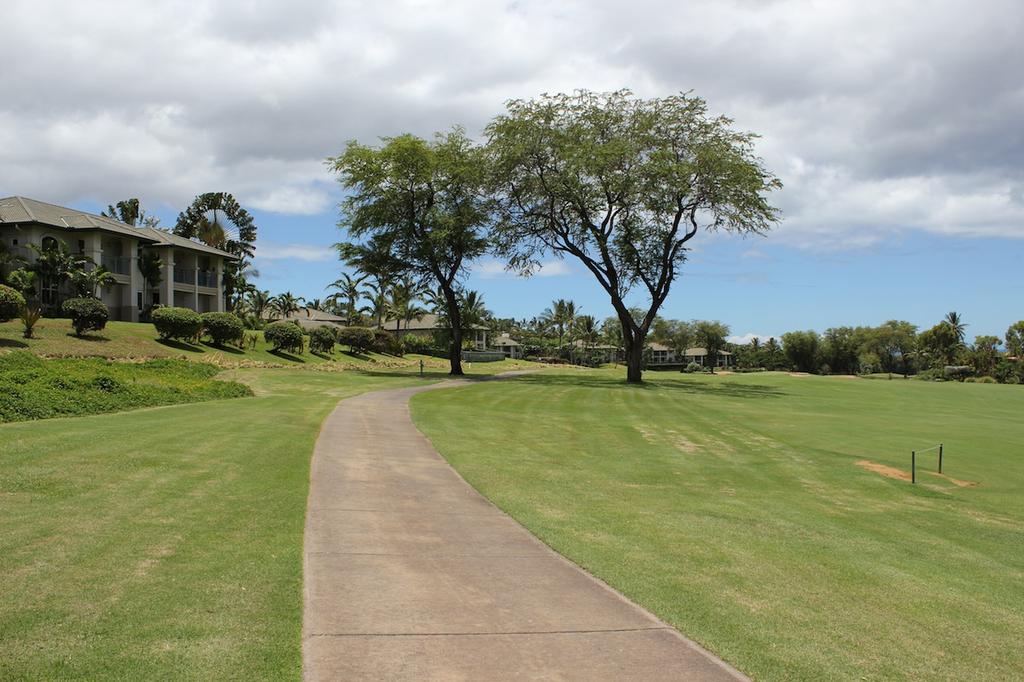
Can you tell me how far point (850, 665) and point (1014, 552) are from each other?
6856mm

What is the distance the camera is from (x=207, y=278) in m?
64.1

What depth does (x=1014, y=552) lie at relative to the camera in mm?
10000

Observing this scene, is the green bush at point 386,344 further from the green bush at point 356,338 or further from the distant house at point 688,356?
the distant house at point 688,356

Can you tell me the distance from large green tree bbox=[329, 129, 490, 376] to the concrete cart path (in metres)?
36.2

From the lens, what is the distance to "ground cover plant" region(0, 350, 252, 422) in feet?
50.2

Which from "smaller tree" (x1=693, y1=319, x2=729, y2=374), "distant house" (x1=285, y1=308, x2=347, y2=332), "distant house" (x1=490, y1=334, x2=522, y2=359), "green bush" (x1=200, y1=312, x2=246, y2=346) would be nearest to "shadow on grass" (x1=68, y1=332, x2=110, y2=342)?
"green bush" (x1=200, y1=312, x2=246, y2=346)

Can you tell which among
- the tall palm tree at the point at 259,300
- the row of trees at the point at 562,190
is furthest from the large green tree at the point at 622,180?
the tall palm tree at the point at 259,300

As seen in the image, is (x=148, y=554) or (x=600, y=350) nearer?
(x=148, y=554)

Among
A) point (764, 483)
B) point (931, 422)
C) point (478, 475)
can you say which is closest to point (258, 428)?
point (478, 475)

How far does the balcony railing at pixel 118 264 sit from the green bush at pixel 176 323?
51.1 feet

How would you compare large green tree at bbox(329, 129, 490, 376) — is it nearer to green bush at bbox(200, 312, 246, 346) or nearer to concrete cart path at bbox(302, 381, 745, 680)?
green bush at bbox(200, 312, 246, 346)

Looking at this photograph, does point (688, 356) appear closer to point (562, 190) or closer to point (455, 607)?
point (562, 190)

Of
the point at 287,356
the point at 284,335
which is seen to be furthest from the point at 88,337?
the point at 287,356

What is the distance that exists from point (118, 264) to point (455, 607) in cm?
5846
